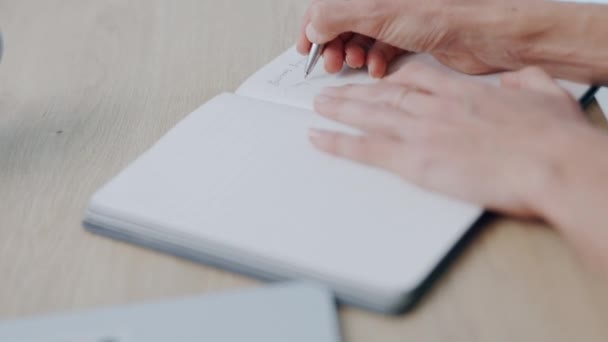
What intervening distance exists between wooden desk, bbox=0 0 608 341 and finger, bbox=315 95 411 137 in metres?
0.14

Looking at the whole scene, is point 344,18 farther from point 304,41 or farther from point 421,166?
point 421,166

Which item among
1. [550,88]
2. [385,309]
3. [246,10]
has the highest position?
[550,88]

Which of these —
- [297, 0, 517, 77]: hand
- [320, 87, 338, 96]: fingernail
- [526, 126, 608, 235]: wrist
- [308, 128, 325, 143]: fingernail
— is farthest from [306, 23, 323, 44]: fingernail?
[526, 126, 608, 235]: wrist

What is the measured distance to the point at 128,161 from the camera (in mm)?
686

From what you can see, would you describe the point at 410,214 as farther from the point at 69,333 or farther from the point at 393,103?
the point at 69,333

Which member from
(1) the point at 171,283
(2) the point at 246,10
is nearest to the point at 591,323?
(1) the point at 171,283

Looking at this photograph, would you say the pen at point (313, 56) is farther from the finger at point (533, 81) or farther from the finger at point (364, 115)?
the finger at point (533, 81)

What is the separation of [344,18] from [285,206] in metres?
0.34

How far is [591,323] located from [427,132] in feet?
0.72

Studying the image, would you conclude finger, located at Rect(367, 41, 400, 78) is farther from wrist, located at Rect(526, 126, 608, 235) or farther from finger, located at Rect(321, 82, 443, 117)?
wrist, located at Rect(526, 126, 608, 235)

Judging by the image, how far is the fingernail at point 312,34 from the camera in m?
0.82

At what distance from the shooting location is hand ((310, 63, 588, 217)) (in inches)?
21.4

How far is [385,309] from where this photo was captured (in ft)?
1.59

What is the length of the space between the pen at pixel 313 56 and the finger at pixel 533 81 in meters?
0.23
